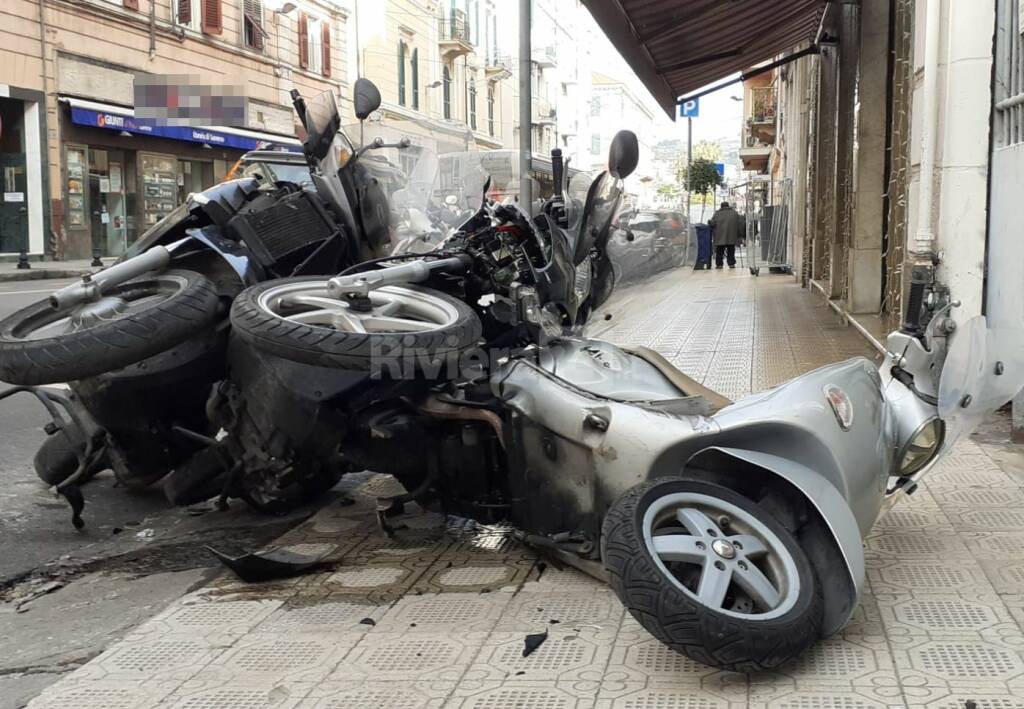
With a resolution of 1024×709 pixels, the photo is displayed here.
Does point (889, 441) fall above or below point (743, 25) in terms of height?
below

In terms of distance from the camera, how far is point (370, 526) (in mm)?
4805

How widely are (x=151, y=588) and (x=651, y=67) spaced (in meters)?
12.2

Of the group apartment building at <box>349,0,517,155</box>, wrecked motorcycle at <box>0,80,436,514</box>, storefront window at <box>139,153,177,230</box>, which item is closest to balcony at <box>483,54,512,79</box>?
apartment building at <box>349,0,517,155</box>

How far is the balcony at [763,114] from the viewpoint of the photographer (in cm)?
4132

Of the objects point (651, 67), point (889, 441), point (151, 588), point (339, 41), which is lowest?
point (151, 588)

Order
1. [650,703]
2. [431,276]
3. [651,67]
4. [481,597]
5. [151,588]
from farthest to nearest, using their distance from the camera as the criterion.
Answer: [651,67] < [431,276] < [151,588] < [481,597] < [650,703]

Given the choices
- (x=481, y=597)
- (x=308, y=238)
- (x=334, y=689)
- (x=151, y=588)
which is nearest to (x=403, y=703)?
(x=334, y=689)

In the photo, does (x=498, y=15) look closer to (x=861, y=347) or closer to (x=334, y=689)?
(x=861, y=347)

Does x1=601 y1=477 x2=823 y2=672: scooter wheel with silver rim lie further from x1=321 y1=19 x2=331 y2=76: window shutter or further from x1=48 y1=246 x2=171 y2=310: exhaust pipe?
x1=321 y1=19 x2=331 y2=76: window shutter

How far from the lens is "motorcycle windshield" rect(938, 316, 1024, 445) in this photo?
12.3 feet

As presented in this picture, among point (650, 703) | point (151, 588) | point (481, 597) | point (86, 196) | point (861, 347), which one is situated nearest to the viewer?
point (650, 703)

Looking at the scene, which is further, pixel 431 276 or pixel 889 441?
pixel 431 276

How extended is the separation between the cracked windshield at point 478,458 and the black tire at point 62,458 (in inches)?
1.1

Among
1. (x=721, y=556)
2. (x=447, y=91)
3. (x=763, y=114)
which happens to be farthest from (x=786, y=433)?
(x=447, y=91)
